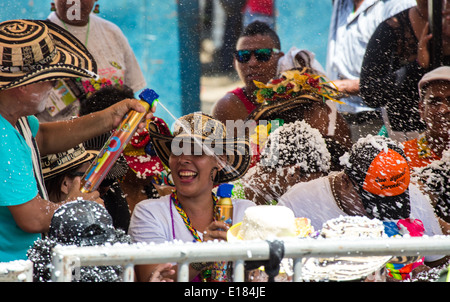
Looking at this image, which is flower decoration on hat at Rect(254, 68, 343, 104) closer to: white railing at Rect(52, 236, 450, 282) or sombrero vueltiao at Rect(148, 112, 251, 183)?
sombrero vueltiao at Rect(148, 112, 251, 183)

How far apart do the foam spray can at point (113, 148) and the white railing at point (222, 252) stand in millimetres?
945

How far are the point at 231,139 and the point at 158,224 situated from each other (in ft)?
2.03

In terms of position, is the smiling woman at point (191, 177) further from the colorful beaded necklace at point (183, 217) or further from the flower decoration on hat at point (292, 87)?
the flower decoration on hat at point (292, 87)

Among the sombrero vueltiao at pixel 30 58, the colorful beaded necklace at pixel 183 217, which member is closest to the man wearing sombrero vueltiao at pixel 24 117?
the sombrero vueltiao at pixel 30 58

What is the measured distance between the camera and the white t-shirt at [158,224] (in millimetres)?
2506

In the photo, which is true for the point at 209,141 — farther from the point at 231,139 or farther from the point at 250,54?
the point at 250,54

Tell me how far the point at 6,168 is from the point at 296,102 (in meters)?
1.83

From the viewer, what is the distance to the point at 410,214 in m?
2.81

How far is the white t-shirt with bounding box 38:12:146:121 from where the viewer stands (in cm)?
346

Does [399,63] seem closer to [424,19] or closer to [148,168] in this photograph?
[424,19]

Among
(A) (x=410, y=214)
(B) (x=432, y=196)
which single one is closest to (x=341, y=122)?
(B) (x=432, y=196)

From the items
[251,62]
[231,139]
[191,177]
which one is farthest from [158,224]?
[251,62]
